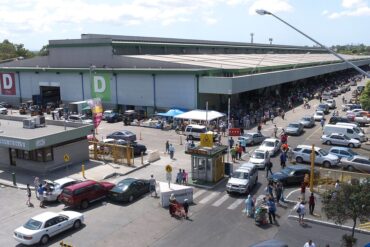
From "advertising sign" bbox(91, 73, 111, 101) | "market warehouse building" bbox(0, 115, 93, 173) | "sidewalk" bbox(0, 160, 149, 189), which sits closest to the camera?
"sidewalk" bbox(0, 160, 149, 189)

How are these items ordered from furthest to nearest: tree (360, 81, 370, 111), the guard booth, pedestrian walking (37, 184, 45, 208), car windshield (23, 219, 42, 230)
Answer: tree (360, 81, 370, 111) → the guard booth → pedestrian walking (37, 184, 45, 208) → car windshield (23, 219, 42, 230)

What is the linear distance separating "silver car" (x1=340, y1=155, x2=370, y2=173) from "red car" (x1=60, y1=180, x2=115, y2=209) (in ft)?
59.1

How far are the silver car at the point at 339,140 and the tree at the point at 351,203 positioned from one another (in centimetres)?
2320

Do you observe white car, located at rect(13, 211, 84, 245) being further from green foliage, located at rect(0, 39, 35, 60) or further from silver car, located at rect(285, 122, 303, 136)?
green foliage, located at rect(0, 39, 35, 60)

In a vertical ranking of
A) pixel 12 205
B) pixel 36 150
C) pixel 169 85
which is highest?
pixel 169 85

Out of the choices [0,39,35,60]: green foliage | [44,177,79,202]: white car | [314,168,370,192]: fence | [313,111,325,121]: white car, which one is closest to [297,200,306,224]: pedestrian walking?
[314,168,370,192]: fence

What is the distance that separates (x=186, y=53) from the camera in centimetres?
8125

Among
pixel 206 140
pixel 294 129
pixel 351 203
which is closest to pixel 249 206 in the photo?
pixel 351 203

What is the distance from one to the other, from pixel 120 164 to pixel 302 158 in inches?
573

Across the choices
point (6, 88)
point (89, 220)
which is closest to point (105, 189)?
point (89, 220)

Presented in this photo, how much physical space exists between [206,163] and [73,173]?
10176 mm

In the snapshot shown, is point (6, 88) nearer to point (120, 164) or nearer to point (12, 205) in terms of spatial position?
point (120, 164)

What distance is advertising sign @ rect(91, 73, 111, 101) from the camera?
58.5m

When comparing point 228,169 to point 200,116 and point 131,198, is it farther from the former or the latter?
point 200,116
